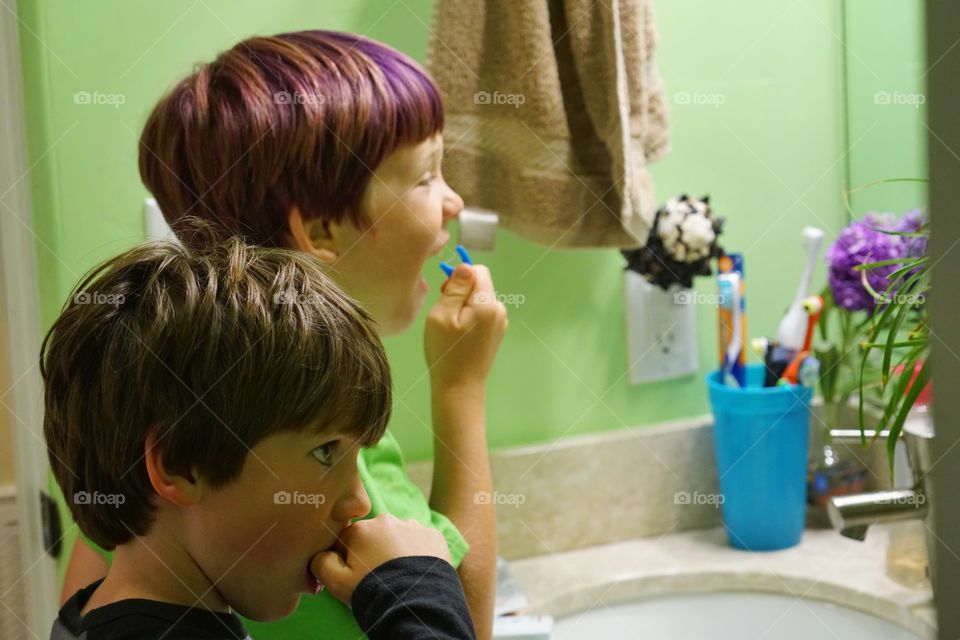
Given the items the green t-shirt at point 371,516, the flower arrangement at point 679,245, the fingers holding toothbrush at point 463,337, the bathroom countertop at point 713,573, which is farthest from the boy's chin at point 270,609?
the flower arrangement at point 679,245

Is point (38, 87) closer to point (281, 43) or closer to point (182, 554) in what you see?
point (281, 43)

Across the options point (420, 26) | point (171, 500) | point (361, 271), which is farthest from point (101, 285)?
point (420, 26)

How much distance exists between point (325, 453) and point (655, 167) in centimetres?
80

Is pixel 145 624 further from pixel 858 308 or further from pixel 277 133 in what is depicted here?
pixel 858 308

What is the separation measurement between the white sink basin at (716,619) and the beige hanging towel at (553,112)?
441 millimetres

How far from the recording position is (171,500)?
0.62 meters

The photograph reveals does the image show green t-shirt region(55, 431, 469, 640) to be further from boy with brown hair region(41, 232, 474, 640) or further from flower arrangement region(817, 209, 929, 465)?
flower arrangement region(817, 209, 929, 465)

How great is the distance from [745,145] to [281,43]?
0.69m

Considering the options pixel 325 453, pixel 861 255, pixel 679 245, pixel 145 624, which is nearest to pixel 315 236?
pixel 325 453

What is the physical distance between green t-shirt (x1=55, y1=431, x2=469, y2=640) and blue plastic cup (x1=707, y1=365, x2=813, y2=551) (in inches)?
20.8

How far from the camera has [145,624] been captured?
0.58 metres

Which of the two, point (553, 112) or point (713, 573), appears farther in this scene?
point (713, 573)

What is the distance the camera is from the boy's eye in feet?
2.09

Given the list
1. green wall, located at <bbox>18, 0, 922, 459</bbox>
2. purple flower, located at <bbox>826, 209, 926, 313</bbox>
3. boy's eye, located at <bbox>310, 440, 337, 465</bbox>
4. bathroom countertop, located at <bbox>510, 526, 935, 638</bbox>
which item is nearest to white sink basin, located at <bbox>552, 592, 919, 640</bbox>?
bathroom countertop, located at <bbox>510, 526, 935, 638</bbox>
